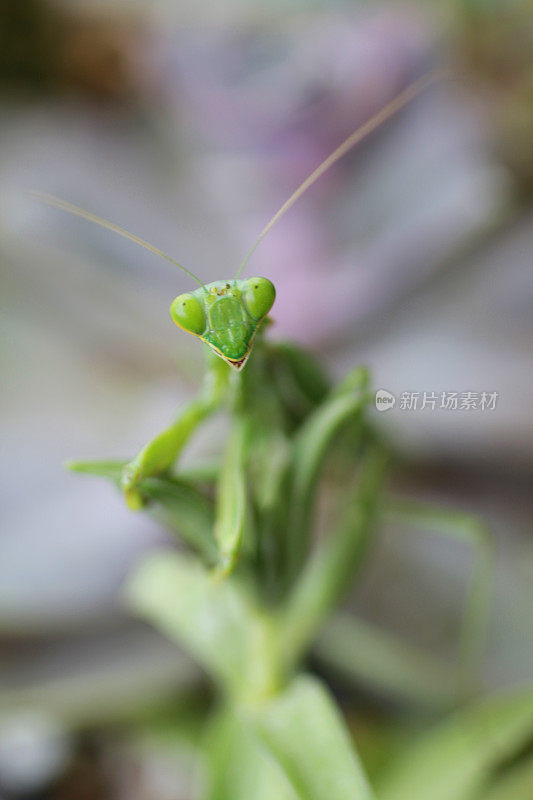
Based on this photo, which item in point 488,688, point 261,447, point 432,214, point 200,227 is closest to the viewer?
point 261,447

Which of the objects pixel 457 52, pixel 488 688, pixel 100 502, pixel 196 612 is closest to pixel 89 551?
pixel 100 502

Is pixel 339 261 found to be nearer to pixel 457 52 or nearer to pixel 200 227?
pixel 200 227

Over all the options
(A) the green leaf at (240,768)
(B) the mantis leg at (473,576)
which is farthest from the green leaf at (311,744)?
(B) the mantis leg at (473,576)

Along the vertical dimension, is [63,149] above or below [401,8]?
below

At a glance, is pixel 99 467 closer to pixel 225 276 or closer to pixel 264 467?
pixel 264 467

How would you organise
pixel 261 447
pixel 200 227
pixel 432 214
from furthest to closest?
pixel 200 227
pixel 432 214
pixel 261 447

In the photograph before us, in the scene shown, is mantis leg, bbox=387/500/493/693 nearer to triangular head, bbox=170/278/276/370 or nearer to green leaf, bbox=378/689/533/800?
green leaf, bbox=378/689/533/800

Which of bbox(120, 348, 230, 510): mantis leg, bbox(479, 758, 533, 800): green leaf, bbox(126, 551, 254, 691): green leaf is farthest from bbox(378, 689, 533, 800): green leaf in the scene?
bbox(120, 348, 230, 510): mantis leg
